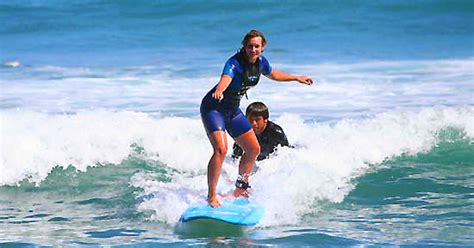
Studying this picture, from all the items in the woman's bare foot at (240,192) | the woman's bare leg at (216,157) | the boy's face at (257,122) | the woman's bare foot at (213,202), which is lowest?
the woman's bare foot at (213,202)

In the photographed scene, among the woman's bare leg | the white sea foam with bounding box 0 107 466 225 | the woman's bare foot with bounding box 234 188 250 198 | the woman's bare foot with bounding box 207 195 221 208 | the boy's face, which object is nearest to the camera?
the woman's bare leg

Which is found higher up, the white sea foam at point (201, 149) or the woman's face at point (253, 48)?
the woman's face at point (253, 48)

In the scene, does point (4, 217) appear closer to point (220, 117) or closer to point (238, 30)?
point (220, 117)

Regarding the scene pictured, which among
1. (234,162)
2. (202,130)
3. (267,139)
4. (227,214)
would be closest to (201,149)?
(202,130)

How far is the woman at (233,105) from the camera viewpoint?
7.30 metres

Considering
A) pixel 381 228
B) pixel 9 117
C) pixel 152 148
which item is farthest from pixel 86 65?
pixel 381 228

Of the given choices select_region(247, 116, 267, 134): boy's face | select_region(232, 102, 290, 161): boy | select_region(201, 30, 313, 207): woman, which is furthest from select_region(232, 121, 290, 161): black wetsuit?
select_region(201, 30, 313, 207): woman

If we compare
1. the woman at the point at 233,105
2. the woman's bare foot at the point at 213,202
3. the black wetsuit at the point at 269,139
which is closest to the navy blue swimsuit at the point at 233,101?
the woman at the point at 233,105

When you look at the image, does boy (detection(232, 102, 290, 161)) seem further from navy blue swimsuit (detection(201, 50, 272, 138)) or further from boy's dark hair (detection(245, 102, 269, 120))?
navy blue swimsuit (detection(201, 50, 272, 138))

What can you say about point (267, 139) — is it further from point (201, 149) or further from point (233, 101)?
point (201, 149)

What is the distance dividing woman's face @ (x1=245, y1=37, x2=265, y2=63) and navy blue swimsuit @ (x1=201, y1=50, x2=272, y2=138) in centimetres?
5

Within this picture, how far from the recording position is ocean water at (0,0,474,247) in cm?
Result: 755

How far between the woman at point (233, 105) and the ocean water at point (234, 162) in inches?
18.6

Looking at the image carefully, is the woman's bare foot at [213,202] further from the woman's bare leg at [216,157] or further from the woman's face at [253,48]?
the woman's face at [253,48]
